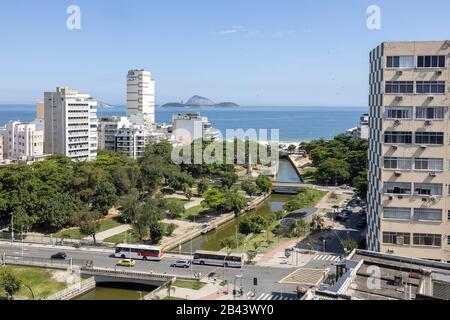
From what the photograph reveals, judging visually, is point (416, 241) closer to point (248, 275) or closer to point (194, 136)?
point (248, 275)

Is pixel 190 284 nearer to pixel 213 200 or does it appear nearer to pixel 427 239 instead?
pixel 427 239

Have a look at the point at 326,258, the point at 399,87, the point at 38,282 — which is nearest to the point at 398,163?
the point at 399,87

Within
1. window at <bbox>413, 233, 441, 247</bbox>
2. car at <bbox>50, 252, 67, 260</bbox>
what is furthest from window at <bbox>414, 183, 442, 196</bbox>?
car at <bbox>50, 252, 67, 260</bbox>

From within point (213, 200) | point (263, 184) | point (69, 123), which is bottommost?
point (213, 200)

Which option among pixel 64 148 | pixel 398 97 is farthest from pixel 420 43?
pixel 64 148

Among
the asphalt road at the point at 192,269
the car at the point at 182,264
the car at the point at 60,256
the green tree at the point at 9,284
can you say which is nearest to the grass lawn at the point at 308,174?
the asphalt road at the point at 192,269

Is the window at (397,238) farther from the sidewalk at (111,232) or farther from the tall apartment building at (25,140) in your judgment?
the tall apartment building at (25,140)
